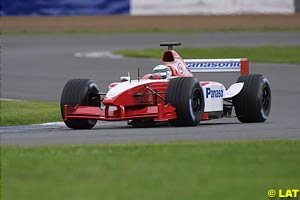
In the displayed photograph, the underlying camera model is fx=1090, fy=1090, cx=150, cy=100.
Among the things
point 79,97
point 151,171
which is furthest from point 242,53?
point 151,171

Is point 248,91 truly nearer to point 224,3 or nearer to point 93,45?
point 93,45

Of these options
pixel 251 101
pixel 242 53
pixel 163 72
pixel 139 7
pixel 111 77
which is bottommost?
pixel 251 101

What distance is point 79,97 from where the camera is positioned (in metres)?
16.1

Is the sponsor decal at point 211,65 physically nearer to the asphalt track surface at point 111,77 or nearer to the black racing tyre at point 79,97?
the asphalt track surface at point 111,77

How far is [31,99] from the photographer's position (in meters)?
22.0

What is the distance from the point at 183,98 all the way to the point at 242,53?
17.7 m

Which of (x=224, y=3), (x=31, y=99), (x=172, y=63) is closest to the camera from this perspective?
(x=172, y=63)

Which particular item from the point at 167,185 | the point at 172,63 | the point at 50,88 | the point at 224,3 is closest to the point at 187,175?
the point at 167,185

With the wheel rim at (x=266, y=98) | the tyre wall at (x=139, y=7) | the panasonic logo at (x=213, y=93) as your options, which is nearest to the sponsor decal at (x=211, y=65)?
the wheel rim at (x=266, y=98)

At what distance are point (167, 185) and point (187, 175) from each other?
2.03 feet

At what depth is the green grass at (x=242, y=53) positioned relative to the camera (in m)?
31.5

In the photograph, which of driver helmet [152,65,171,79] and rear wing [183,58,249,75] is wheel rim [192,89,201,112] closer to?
driver helmet [152,65,171,79]

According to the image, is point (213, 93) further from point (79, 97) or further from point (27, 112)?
point (27, 112)

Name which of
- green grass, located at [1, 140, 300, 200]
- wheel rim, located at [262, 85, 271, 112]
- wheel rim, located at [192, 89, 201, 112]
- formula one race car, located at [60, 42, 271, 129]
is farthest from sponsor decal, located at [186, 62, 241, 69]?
→ green grass, located at [1, 140, 300, 200]
